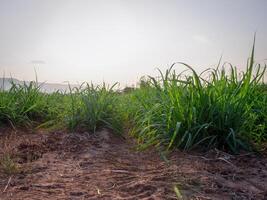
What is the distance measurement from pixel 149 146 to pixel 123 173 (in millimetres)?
753

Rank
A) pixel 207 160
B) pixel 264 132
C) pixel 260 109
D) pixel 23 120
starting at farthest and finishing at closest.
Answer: pixel 23 120 < pixel 260 109 < pixel 264 132 < pixel 207 160

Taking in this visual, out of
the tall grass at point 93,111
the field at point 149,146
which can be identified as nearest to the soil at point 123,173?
the field at point 149,146

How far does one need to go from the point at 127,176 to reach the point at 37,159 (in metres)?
0.80

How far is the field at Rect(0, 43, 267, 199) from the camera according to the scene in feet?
5.32

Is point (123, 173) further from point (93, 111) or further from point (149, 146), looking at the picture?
point (93, 111)

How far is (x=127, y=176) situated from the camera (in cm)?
179

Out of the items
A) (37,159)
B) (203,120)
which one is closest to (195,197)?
(203,120)

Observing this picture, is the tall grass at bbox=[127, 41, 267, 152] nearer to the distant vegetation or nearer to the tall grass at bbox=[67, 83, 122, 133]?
the distant vegetation

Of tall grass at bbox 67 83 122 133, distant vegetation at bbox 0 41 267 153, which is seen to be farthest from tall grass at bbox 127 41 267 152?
tall grass at bbox 67 83 122 133

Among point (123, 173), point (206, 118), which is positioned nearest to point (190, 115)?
point (206, 118)

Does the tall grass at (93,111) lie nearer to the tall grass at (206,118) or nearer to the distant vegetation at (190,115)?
the distant vegetation at (190,115)

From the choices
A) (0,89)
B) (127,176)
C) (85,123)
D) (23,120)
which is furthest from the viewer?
(0,89)

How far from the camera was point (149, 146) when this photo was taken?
2.58 meters

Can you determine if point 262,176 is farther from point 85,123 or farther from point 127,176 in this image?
point 85,123
